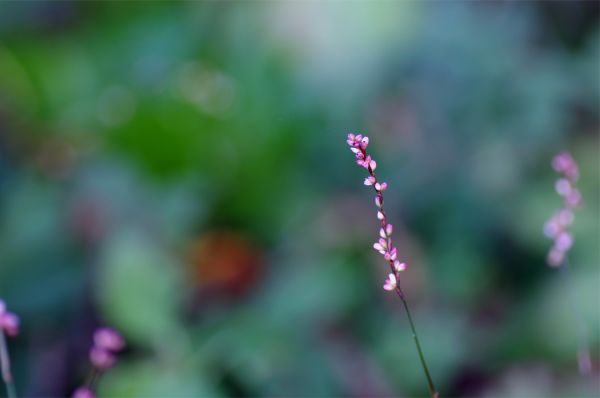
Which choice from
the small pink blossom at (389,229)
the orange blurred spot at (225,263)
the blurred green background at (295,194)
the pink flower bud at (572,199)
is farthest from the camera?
the orange blurred spot at (225,263)

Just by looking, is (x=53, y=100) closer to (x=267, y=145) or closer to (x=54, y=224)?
(x=54, y=224)

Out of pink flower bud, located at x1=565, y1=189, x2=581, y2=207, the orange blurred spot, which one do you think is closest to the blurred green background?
the orange blurred spot

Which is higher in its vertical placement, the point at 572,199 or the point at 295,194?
the point at 295,194

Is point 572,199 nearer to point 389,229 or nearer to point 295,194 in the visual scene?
point 389,229

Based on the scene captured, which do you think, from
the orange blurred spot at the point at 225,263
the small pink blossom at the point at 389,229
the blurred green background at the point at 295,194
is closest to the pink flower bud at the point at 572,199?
the small pink blossom at the point at 389,229

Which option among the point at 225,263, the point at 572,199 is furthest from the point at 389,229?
the point at 225,263

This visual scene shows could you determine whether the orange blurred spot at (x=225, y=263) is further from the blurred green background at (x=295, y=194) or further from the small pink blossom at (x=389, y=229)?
the small pink blossom at (x=389, y=229)

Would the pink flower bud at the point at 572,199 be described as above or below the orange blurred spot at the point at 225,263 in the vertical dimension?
below

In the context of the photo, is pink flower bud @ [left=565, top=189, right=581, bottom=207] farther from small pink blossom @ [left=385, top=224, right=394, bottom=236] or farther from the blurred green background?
the blurred green background

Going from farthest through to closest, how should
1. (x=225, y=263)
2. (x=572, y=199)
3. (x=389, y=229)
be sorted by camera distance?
(x=225, y=263)
(x=572, y=199)
(x=389, y=229)
